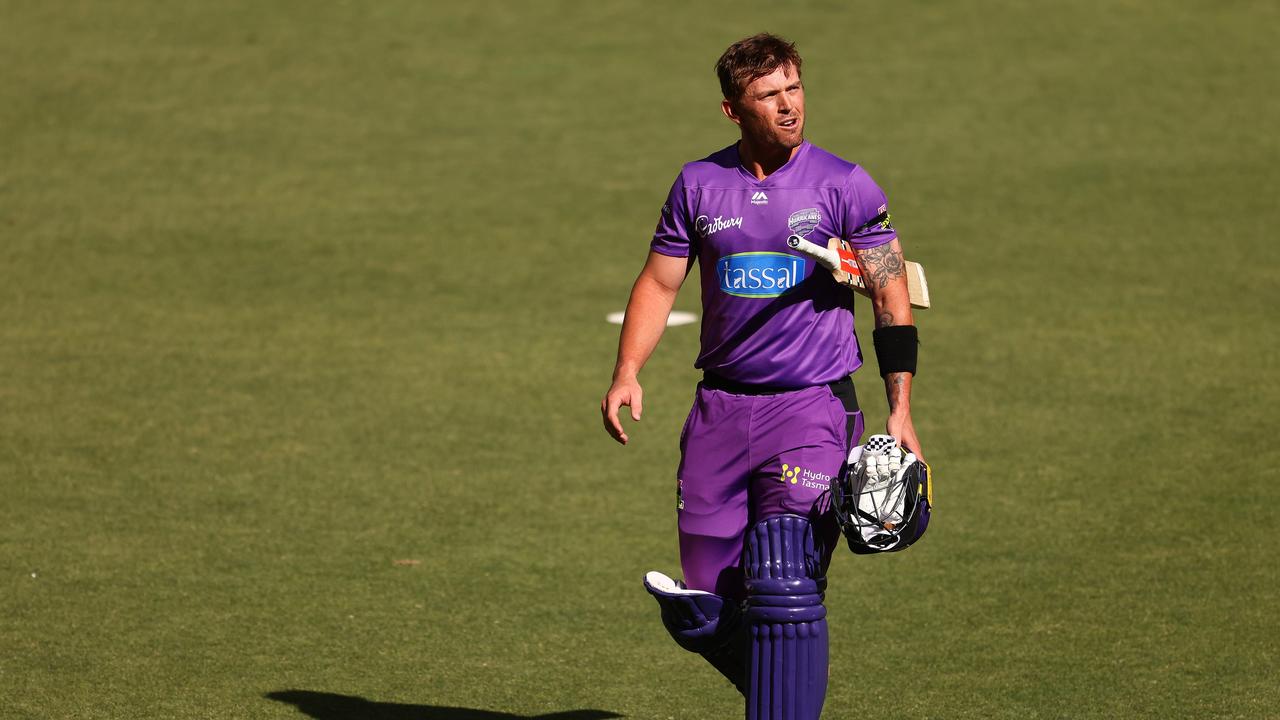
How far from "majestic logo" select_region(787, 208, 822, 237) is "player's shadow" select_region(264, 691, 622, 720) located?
2.07m

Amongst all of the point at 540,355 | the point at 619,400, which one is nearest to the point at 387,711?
the point at 619,400

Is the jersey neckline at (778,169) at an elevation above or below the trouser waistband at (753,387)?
above

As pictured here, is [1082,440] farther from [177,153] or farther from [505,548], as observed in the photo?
[177,153]

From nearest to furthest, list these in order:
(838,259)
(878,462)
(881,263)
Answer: (878,462)
(838,259)
(881,263)

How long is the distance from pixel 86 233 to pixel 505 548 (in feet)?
26.0

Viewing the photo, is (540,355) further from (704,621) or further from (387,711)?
(704,621)

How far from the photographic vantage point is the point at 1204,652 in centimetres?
681

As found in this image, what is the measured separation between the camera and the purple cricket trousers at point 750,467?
17.6 feet

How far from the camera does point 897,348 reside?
5.33 meters

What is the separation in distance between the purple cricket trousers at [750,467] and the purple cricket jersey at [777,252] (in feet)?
0.31

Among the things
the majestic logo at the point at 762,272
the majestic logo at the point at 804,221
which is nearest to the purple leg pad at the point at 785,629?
the majestic logo at the point at 762,272

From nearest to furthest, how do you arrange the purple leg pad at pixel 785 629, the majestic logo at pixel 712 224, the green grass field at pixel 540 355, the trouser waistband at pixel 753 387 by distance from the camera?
the purple leg pad at pixel 785 629
the majestic logo at pixel 712 224
the trouser waistband at pixel 753 387
the green grass field at pixel 540 355

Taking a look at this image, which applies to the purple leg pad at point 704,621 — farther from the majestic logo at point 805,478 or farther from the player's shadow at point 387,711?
the player's shadow at point 387,711

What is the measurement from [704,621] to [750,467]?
0.52m
